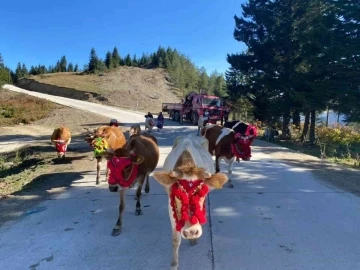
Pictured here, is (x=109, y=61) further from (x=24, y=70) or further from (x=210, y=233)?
(x=210, y=233)

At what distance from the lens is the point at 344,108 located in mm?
15445

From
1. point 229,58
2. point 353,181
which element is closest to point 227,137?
point 353,181

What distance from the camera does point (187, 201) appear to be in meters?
3.38

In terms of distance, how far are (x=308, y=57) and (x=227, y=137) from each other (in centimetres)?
1242

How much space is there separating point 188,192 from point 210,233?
6.40ft

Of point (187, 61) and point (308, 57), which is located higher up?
point (187, 61)

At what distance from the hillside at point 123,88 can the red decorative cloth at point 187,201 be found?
135 ft

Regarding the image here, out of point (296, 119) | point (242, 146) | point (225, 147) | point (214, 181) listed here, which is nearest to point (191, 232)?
point (214, 181)

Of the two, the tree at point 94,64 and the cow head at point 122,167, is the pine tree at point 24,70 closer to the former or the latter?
the tree at point 94,64

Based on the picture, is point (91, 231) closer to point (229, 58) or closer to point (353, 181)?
point (353, 181)

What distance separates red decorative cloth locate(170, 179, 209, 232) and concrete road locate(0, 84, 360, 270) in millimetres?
1073

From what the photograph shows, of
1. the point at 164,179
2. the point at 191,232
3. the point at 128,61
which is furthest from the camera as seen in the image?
the point at 128,61

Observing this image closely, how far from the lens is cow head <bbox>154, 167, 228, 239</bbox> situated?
3.32 metres

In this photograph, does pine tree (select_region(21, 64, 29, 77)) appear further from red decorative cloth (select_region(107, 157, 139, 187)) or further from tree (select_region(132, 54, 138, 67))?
red decorative cloth (select_region(107, 157, 139, 187))
